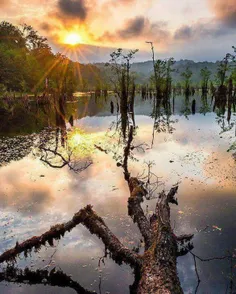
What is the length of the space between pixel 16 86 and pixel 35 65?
1611cm

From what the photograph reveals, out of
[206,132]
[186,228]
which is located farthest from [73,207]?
[206,132]

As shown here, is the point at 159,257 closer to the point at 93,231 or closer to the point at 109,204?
the point at 93,231

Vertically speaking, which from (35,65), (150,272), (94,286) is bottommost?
(94,286)

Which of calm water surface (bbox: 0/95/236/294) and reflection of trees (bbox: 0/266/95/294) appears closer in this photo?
reflection of trees (bbox: 0/266/95/294)

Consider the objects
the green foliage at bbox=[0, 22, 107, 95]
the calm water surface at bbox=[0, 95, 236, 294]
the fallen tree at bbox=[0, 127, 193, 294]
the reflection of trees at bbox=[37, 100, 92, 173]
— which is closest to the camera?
the fallen tree at bbox=[0, 127, 193, 294]

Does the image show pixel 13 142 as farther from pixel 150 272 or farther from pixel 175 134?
pixel 150 272

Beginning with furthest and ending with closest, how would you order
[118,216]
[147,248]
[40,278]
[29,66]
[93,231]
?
[29,66], [118,216], [93,231], [147,248], [40,278]

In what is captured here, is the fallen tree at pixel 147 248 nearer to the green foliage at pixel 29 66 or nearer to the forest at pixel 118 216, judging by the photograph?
the forest at pixel 118 216

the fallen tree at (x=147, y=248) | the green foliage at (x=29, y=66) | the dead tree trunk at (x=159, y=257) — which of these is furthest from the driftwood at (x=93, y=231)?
the green foliage at (x=29, y=66)

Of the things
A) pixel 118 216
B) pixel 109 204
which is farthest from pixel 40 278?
pixel 109 204

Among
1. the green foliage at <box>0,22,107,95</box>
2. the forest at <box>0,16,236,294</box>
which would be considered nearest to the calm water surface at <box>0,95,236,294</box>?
the forest at <box>0,16,236,294</box>

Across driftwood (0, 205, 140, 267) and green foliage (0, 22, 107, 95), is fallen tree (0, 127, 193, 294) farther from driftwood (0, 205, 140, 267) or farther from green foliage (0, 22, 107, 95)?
green foliage (0, 22, 107, 95)

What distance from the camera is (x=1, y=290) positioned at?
617 centimetres

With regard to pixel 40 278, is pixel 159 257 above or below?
above
